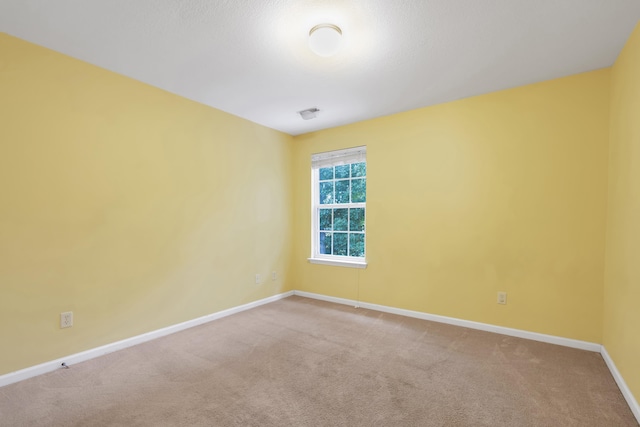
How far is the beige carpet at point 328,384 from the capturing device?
1.75 m

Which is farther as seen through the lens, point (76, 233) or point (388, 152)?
point (388, 152)

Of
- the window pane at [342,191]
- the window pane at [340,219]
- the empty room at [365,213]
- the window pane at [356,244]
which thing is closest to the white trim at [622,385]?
the empty room at [365,213]

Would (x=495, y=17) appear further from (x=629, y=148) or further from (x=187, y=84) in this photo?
(x=187, y=84)

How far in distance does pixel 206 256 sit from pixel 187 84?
6.03 ft

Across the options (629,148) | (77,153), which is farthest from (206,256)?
(629,148)

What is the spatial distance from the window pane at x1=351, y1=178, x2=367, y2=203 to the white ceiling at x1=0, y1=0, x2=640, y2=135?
129 centimetres


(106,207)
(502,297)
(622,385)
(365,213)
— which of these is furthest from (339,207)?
(622,385)

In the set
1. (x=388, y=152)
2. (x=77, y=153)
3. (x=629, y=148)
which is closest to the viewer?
(x=629, y=148)

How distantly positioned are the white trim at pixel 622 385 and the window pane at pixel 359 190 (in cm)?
272

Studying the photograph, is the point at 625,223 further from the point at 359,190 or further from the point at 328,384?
the point at 359,190

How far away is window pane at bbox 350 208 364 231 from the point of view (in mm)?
4129

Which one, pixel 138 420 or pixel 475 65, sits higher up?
pixel 475 65

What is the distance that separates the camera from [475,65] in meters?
2.53

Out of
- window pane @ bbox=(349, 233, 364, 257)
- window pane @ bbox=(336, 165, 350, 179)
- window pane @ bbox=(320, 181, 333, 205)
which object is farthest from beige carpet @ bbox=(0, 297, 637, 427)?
window pane @ bbox=(336, 165, 350, 179)
